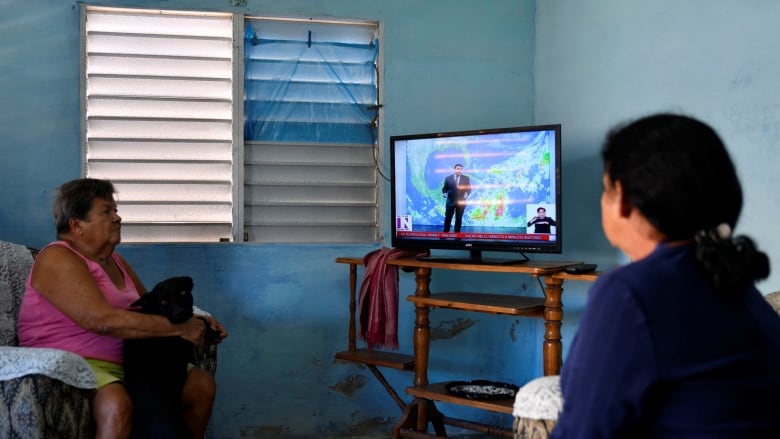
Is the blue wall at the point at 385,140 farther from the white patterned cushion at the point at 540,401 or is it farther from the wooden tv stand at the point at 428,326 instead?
the white patterned cushion at the point at 540,401

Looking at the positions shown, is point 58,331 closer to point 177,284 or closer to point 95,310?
point 95,310

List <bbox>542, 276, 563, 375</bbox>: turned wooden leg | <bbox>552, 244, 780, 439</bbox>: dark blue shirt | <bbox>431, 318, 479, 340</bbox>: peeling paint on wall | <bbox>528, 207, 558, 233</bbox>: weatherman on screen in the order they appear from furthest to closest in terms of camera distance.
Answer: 1. <bbox>431, 318, 479, 340</bbox>: peeling paint on wall
2. <bbox>528, 207, 558, 233</bbox>: weatherman on screen
3. <bbox>542, 276, 563, 375</bbox>: turned wooden leg
4. <bbox>552, 244, 780, 439</bbox>: dark blue shirt

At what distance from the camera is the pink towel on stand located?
3133 mm

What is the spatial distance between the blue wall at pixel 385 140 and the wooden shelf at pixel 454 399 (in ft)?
2.00

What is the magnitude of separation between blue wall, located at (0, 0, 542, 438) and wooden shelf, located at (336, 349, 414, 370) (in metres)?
0.25

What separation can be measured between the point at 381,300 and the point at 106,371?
1.11 m

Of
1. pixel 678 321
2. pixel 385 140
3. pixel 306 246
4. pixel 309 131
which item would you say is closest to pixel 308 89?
pixel 309 131

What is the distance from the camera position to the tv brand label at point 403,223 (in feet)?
10.5

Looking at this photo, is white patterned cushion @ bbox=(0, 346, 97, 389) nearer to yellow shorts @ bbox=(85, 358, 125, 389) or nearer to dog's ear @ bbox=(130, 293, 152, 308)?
yellow shorts @ bbox=(85, 358, 125, 389)

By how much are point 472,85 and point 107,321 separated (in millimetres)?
2023

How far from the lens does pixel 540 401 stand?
174cm

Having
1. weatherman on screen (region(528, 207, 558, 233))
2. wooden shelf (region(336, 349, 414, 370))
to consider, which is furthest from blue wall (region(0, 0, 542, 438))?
weatherman on screen (region(528, 207, 558, 233))

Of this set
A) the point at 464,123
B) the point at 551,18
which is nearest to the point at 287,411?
the point at 464,123

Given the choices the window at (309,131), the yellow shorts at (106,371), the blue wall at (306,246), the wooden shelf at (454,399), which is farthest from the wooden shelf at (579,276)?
the yellow shorts at (106,371)
